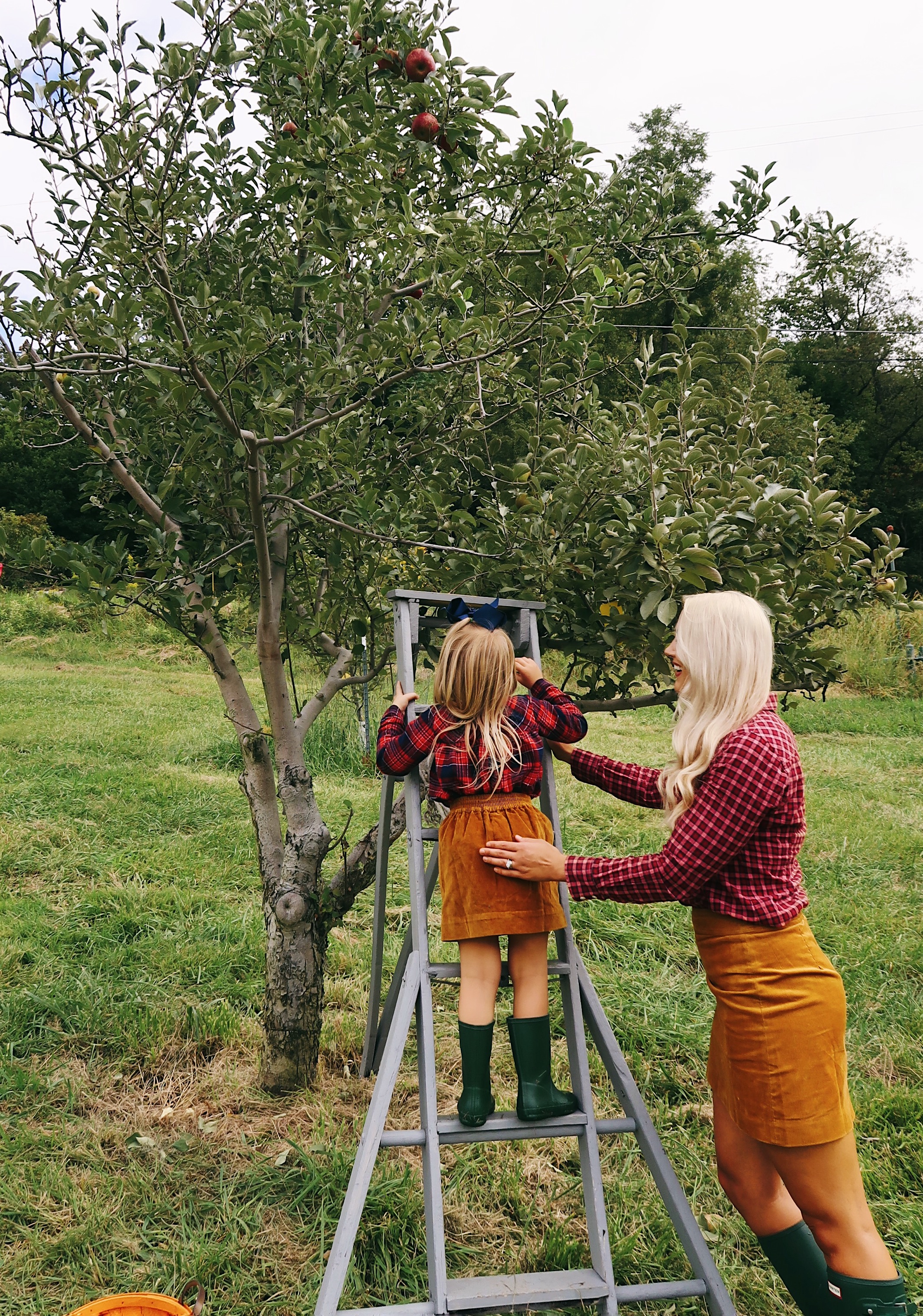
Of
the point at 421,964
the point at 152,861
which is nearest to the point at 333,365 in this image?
the point at 421,964

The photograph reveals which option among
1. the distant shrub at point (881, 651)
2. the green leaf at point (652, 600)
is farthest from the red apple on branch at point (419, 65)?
the distant shrub at point (881, 651)

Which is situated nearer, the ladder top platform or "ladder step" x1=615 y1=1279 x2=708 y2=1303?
"ladder step" x1=615 y1=1279 x2=708 y2=1303

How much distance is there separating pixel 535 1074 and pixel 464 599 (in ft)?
3.72

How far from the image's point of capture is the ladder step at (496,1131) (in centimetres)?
210

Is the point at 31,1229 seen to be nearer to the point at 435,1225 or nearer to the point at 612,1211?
the point at 435,1225

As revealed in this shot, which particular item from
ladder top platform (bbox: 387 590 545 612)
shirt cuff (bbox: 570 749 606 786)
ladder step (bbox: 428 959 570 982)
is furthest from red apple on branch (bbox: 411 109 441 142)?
ladder step (bbox: 428 959 570 982)

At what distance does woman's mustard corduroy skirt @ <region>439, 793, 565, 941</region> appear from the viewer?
2168 mm

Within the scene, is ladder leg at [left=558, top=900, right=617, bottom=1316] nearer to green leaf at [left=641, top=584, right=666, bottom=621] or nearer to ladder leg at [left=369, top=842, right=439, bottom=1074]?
ladder leg at [left=369, top=842, right=439, bottom=1074]

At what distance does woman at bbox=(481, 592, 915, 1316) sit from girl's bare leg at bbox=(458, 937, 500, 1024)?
27 centimetres

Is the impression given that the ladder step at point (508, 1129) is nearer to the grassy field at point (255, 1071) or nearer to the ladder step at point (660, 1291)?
the ladder step at point (660, 1291)

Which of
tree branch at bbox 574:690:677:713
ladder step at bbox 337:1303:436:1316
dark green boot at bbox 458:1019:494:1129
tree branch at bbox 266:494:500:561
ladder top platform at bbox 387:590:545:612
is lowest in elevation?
ladder step at bbox 337:1303:436:1316

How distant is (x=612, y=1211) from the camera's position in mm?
2727

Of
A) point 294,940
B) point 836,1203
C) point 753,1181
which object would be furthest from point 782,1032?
point 294,940

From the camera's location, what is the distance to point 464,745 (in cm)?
225
